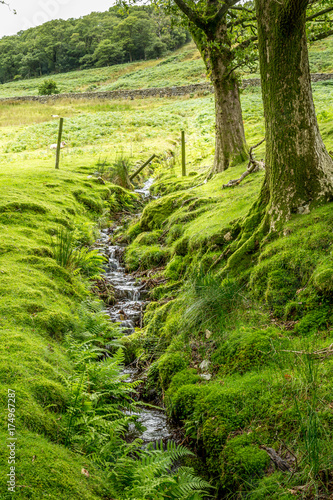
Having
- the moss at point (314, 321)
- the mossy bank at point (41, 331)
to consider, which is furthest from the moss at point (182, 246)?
the moss at point (314, 321)

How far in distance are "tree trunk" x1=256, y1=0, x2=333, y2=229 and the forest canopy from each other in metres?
87.5

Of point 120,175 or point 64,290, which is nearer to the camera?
point 64,290

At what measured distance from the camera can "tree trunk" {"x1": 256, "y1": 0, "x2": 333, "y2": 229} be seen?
5035 mm

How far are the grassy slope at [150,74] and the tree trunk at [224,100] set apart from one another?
33.2 m

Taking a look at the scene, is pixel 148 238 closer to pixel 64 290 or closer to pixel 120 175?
pixel 64 290

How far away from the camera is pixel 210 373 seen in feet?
14.4

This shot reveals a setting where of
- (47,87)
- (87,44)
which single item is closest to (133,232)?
(47,87)

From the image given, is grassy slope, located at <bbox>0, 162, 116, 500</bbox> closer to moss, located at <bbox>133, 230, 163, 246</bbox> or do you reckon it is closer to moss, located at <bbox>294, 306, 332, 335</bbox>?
moss, located at <bbox>133, 230, 163, 246</bbox>

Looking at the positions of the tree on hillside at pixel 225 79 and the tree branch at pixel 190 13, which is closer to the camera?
the tree branch at pixel 190 13

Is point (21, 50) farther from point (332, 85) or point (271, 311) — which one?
point (271, 311)

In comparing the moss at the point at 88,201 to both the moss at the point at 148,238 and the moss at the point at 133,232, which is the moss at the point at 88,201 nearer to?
the moss at the point at 133,232

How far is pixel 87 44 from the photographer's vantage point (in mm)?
95125

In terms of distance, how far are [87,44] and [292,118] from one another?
105 metres

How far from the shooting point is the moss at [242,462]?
305 cm
